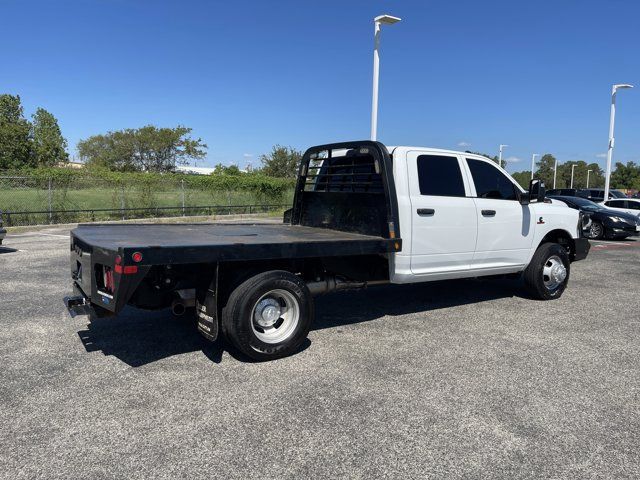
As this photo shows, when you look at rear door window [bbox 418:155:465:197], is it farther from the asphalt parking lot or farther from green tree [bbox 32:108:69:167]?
green tree [bbox 32:108:69:167]

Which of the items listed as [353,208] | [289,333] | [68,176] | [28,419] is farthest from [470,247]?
[68,176]

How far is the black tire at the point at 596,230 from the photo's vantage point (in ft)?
57.7

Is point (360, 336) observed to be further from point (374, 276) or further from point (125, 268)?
point (125, 268)

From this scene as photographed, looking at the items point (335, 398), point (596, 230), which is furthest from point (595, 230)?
point (335, 398)

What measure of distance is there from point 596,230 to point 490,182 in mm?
13154

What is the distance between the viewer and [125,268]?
3.89 meters

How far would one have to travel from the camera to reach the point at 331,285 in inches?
220

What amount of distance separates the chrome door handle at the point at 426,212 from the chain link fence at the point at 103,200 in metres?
16.3

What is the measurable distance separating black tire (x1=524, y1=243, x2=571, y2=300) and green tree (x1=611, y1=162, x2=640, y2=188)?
9097 centimetres

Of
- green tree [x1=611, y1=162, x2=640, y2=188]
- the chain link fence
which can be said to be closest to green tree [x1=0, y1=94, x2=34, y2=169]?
the chain link fence

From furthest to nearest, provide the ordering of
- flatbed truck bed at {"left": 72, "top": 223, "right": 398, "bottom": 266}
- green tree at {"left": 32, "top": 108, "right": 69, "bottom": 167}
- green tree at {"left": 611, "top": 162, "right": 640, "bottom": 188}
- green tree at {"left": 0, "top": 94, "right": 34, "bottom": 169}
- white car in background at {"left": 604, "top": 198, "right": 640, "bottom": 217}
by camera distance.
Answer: green tree at {"left": 611, "top": 162, "right": 640, "bottom": 188} → green tree at {"left": 32, "top": 108, "right": 69, "bottom": 167} → green tree at {"left": 0, "top": 94, "right": 34, "bottom": 169} → white car in background at {"left": 604, "top": 198, "right": 640, "bottom": 217} → flatbed truck bed at {"left": 72, "top": 223, "right": 398, "bottom": 266}

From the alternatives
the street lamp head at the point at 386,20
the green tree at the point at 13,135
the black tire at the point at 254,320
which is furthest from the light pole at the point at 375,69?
the green tree at the point at 13,135

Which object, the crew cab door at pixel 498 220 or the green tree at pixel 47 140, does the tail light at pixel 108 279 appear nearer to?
the crew cab door at pixel 498 220

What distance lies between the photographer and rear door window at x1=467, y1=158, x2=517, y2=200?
6.59 m
